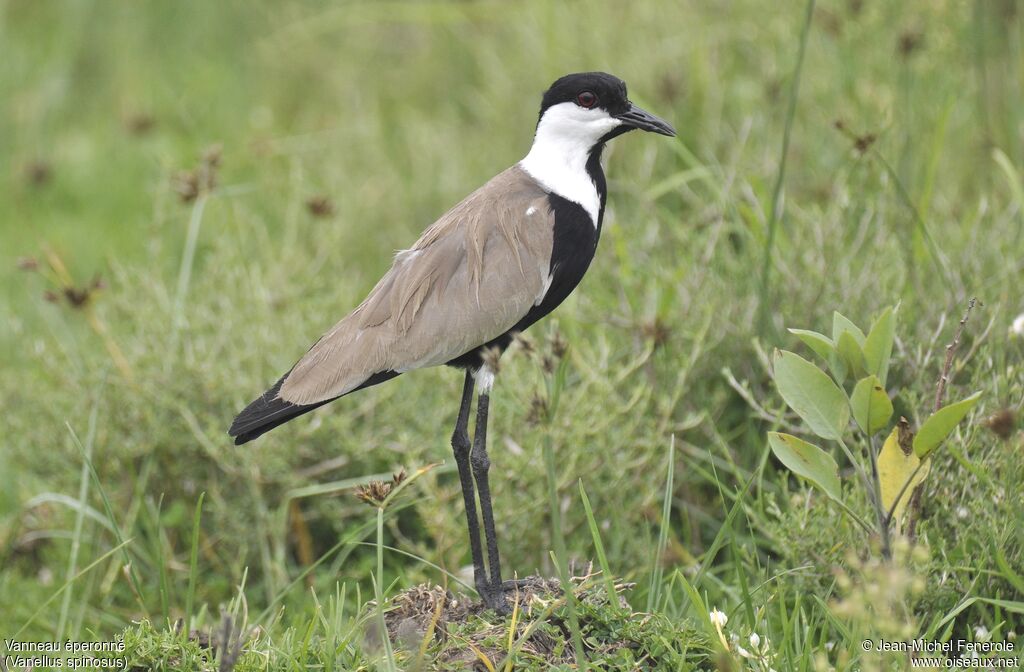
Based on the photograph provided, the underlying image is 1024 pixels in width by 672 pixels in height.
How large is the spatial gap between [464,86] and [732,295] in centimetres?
355

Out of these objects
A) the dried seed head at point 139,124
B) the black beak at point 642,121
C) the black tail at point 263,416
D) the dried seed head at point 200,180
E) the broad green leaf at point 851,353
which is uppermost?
the black beak at point 642,121

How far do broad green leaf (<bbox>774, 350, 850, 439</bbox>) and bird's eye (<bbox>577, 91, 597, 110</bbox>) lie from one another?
101cm

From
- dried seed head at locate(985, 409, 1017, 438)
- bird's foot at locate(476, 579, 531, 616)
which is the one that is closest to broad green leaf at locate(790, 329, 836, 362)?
Answer: dried seed head at locate(985, 409, 1017, 438)

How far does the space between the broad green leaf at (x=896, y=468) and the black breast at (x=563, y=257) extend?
3.04ft

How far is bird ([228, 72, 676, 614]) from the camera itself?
10.3ft

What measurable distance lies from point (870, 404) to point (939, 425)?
0.14 m

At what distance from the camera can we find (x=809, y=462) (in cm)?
258

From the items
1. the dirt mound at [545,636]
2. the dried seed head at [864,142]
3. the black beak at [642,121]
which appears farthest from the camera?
the dried seed head at [864,142]

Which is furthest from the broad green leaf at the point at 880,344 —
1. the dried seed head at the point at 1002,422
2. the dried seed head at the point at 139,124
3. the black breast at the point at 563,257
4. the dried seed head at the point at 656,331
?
the dried seed head at the point at 139,124

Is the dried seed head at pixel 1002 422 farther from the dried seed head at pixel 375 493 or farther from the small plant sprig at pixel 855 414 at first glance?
the dried seed head at pixel 375 493

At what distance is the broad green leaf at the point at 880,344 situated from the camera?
2473 millimetres

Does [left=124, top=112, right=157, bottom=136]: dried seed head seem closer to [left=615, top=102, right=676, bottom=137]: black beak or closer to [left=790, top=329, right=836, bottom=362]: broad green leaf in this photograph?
[left=615, top=102, right=676, bottom=137]: black beak

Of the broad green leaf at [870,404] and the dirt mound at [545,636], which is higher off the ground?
the broad green leaf at [870,404]

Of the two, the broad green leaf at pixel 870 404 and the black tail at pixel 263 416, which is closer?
the broad green leaf at pixel 870 404
